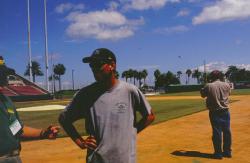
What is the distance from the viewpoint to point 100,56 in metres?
4.38

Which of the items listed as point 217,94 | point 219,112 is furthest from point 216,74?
point 219,112

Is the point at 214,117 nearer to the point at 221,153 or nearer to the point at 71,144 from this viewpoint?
the point at 221,153

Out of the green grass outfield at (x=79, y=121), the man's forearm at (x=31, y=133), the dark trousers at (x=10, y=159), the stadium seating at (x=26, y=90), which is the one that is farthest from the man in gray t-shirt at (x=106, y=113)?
the stadium seating at (x=26, y=90)

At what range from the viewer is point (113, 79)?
4.44 m

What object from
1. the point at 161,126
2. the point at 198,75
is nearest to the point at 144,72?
the point at 198,75

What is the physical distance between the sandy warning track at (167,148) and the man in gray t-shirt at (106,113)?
5.05 metres

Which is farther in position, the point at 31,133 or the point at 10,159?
the point at 31,133

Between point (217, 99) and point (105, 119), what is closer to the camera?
point (105, 119)

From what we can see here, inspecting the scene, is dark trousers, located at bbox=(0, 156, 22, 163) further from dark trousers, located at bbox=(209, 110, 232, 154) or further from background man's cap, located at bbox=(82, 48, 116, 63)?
dark trousers, located at bbox=(209, 110, 232, 154)

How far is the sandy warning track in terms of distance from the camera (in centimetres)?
966

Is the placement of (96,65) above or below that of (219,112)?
above

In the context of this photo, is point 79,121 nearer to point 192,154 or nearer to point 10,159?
point 192,154

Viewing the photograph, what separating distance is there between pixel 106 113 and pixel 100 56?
61 centimetres

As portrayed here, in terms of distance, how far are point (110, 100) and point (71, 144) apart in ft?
26.5
